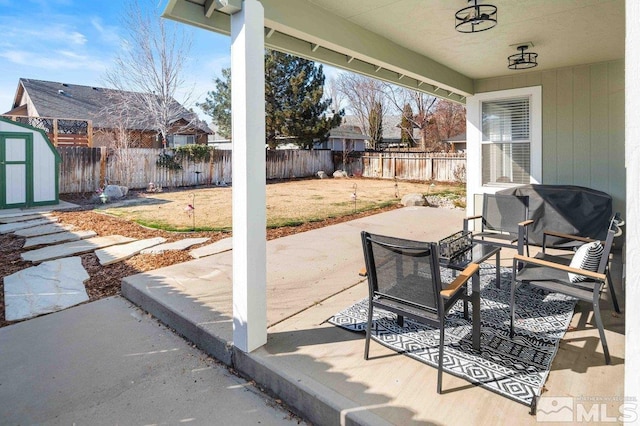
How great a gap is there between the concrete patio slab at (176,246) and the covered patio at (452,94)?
4.57 feet

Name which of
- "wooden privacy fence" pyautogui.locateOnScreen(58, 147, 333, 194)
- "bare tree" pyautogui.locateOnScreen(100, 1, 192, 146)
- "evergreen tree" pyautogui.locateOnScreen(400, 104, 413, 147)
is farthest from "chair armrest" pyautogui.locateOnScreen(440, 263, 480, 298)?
"evergreen tree" pyautogui.locateOnScreen(400, 104, 413, 147)

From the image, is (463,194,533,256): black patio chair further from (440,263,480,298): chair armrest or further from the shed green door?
the shed green door

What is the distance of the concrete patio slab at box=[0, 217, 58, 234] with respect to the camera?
7.00 m

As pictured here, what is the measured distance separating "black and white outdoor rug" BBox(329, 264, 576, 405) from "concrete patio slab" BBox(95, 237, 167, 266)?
3.64 m

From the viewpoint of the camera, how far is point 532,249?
527 cm

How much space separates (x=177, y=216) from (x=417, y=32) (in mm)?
6606

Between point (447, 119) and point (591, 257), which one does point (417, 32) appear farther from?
point (447, 119)

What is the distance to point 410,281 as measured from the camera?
7.57 feet

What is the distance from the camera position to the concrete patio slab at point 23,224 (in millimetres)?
6996

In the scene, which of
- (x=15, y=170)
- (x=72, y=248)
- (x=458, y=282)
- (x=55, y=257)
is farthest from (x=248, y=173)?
(x=15, y=170)

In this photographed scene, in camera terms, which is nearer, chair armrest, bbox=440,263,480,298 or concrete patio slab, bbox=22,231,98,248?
chair armrest, bbox=440,263,480,298

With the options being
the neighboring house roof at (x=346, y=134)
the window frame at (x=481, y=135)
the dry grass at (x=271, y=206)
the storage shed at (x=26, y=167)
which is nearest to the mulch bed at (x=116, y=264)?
the dry grass at (x=271, y=206)
